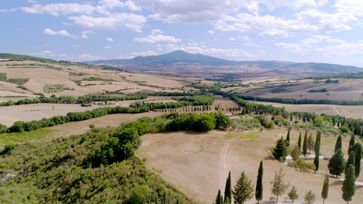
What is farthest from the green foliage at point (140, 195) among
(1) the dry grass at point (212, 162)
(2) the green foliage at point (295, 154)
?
(2) the green foliage at point (295, 154)

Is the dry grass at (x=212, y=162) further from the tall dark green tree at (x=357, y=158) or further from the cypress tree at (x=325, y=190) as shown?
the tall dark green tree at (x=357, y=158)

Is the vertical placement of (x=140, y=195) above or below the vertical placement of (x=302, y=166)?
above

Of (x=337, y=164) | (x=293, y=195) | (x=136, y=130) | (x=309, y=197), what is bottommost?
(x=309, y=197)

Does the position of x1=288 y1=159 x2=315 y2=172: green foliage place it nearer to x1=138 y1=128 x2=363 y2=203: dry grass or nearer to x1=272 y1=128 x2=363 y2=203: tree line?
x1=272 y1=128 x2=363 y2=203: tree line

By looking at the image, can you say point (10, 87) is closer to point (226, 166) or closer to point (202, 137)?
point (202, 137)

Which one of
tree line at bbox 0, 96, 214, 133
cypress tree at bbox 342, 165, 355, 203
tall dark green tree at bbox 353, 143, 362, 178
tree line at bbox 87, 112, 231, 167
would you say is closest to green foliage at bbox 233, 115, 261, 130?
tree line at bbox 87, 112, 231, 167

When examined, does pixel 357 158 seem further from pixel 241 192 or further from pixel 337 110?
pixel 337 110

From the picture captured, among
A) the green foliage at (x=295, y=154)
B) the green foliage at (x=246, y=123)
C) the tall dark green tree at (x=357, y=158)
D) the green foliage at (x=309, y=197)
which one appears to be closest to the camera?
the green foliage at (x=309, y=197)

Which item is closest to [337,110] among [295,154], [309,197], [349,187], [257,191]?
[295,154]

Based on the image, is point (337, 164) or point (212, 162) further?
point (337, 164)
